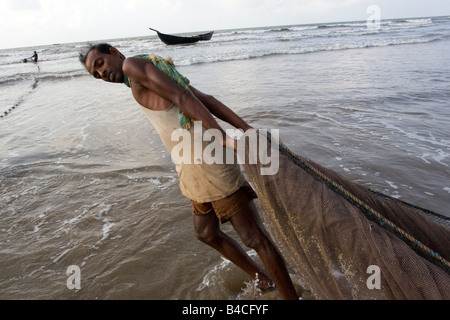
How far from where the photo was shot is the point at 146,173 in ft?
14.0

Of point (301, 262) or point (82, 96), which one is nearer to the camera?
point (301, 262)

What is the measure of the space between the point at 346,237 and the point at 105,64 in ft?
5.03

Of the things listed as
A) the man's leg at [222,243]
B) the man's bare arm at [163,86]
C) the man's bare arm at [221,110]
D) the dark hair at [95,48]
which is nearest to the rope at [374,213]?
the man's bare arm at [221,110]

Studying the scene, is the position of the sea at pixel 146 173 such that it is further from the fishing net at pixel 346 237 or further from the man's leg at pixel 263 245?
the fishing net at pixel 346 237

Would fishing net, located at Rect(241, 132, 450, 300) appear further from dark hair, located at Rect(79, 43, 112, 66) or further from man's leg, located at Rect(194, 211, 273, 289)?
dark hair, located at Rect(79, 43, 112, 66)

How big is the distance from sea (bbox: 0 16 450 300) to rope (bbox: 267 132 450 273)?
0.90 m

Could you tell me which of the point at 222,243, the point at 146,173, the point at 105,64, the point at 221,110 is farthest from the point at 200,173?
the point at 146,173

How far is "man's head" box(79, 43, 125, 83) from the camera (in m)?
A: 1.62

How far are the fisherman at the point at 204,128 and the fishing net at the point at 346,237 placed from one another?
0.12 m

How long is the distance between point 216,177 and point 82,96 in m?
9.46
